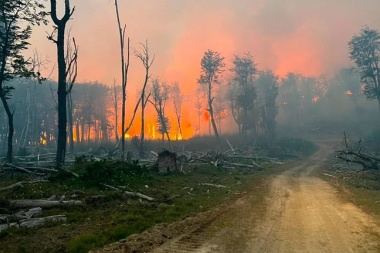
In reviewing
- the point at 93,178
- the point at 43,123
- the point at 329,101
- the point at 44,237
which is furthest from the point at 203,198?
the point at 329,101

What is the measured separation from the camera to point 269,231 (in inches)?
379

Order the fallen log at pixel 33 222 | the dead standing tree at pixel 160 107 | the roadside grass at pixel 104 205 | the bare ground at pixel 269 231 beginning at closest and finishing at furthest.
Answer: the bare ground at pixel 269 231 → the roadside grass at pixel 104 205 → the fallen log at pixel 33 222 → the dead standing tree at pixel 160 107

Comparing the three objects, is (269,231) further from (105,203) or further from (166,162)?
(166,162)

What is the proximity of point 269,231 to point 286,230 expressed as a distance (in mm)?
606

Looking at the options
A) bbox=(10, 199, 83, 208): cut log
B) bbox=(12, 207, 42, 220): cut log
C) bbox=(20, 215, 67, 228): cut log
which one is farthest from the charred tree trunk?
bbox=(20, 215, 67, 228): cut log

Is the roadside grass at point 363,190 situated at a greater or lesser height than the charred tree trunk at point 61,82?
lesser

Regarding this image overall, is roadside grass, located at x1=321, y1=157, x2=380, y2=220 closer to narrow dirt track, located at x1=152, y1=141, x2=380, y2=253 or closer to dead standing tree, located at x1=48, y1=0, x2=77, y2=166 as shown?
narrow dirt track, located at x1=152, y1=141, x2=380, y2=253

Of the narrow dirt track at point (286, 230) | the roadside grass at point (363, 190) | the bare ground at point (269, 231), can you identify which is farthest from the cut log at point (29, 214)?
the roadside grass at point (363, 190)

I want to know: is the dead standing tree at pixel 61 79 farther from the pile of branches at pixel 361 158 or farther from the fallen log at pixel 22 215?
the pile of branches at pixel 361 158

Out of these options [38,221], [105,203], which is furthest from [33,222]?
[105,203]

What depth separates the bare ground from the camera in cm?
795

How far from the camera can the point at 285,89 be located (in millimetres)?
128625

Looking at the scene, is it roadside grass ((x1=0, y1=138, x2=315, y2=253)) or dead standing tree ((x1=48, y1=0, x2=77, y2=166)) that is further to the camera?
dead standing tree ((x1=48, y1=0, x2=77, y2=166))

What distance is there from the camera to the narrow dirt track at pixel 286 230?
798cm
